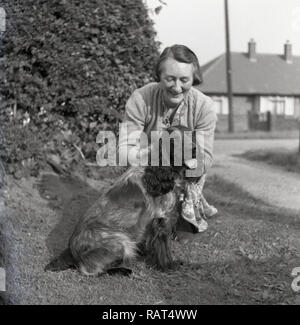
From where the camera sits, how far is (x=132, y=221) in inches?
146

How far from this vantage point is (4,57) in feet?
17.8

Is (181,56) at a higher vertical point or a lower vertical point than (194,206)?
higher

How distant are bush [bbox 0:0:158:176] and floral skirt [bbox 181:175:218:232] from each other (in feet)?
6.42

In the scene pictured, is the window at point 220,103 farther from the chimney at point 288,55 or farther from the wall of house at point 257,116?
the chimney at point 288,55

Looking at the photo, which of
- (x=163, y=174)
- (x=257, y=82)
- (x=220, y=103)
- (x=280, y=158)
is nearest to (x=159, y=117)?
(x=163, y=174)

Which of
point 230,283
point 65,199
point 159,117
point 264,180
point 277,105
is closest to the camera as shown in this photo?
point 230,283

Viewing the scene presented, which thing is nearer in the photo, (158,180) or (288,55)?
(158,180)

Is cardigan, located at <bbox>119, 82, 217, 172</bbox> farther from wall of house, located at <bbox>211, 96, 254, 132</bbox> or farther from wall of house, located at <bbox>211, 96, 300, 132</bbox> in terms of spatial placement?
wall of house, located at <bbox>211, 96, 254, 132</bbox>

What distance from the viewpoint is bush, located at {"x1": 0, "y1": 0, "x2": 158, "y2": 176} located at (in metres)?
5.47

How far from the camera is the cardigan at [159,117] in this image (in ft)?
13.4

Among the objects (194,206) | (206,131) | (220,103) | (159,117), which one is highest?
(220,103)

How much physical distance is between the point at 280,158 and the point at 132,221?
6194mm

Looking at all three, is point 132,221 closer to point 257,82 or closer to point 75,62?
point 75,62

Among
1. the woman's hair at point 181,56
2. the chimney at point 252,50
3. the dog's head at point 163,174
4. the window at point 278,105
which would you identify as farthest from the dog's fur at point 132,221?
the chimney at point 252,50
